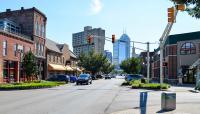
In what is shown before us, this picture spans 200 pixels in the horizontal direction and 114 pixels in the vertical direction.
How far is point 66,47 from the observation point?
94188 mm

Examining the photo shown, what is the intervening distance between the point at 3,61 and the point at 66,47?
42.2 m

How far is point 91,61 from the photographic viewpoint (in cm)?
10844

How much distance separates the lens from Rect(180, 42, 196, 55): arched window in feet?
214

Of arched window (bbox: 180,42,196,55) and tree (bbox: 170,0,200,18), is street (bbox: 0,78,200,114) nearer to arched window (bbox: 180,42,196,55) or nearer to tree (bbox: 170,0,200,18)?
tree (bbox: 170,0,200,18)

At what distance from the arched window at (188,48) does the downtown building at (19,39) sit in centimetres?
2463

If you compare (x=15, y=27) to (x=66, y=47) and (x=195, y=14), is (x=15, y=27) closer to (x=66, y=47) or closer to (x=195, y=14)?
(x=66, y=47)

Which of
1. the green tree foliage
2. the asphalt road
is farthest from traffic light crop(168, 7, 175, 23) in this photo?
the green tree foliage

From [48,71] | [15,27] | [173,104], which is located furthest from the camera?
[48,71]

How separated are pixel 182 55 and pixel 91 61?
44.7 metres

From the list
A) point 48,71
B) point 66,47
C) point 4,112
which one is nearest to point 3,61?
point 48,71

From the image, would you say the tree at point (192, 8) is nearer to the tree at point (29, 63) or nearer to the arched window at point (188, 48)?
the tree at point (29, 63)

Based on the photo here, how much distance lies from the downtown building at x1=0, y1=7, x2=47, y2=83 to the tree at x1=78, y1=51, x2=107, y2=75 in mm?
34591

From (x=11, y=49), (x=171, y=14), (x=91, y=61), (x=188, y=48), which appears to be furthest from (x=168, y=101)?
(x=91, y=61)

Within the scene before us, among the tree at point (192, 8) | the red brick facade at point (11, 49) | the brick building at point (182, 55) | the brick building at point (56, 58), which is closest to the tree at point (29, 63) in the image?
Answer: the red brick facade at point (11, 49)
